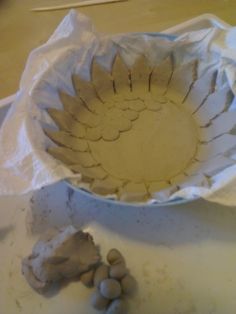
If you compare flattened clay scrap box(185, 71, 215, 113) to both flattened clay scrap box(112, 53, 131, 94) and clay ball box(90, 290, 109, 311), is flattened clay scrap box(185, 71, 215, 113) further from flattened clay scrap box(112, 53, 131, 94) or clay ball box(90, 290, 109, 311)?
clay ball box(90, 290, 109, 311)

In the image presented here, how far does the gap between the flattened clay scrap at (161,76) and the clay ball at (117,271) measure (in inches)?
15.1

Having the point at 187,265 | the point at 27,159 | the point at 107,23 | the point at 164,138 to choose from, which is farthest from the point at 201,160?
the point at 107,23

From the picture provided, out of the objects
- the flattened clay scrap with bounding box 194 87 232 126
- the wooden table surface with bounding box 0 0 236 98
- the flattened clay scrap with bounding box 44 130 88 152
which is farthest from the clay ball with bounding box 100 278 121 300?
the wooden table surface with bounding box 0 0 236 98

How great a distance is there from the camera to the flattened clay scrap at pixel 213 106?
634mm

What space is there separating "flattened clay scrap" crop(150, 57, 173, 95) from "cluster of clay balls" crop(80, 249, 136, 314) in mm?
371

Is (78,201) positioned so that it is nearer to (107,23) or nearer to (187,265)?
(187,265)

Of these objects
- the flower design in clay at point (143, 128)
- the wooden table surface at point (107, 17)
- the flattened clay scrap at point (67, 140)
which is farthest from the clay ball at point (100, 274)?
the wooden table surface at point (107, 17)

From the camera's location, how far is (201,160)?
586mm

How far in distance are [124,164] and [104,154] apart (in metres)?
0.04

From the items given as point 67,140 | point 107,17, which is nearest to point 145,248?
point 67,140

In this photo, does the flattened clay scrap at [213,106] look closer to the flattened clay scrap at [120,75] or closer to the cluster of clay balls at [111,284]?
the flattened clay scrap at [120,75]

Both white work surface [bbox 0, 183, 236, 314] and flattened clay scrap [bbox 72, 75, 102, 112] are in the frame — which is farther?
flattened clay scrap [bbox 72, 75, 102, 112]

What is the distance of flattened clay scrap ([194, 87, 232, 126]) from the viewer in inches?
25.0

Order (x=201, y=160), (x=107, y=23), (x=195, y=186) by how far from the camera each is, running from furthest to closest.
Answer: (x=107, y=23), (x=201, y=160), (x=195, y=186)
